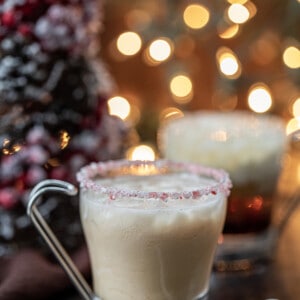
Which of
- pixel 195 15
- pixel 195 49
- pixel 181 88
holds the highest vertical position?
pixel 195 15

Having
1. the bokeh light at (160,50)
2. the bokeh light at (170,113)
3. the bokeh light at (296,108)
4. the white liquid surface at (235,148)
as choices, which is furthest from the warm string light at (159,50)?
the white liquid surface at (235,148)

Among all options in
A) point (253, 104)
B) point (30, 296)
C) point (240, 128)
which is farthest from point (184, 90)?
point (30, 296)

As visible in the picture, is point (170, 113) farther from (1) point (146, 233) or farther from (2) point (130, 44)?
(1) point (146, 233)

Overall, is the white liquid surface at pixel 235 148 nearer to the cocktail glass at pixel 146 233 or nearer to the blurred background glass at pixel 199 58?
the cocktail glass at pixel 146 233

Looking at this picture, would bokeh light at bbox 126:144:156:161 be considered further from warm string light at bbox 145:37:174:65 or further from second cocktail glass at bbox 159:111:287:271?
second cocktail glass at bbox 159:111:287:271

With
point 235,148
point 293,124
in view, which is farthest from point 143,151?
point 235,148

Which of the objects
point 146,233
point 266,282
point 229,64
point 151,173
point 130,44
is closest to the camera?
point 146,233
